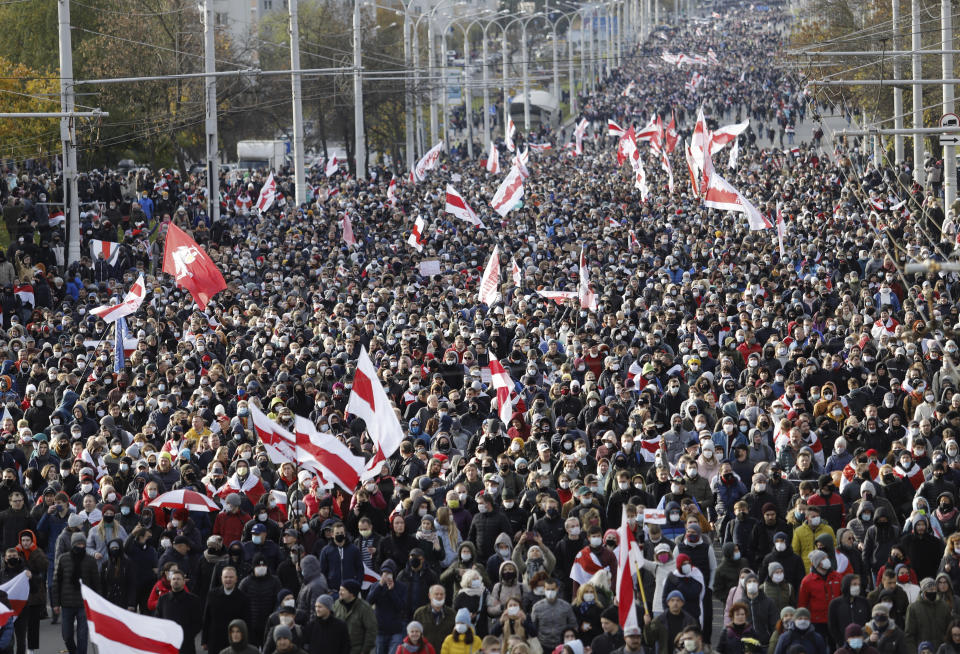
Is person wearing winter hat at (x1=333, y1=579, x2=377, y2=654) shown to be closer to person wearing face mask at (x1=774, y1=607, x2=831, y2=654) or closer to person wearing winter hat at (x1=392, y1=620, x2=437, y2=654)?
person wearing winter hat at (x1=392, y1=620, x2=437, y2=654)

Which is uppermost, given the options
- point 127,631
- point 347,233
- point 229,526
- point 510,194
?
point 510,194

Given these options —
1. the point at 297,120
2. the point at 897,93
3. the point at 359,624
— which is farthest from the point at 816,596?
the point at 297,120

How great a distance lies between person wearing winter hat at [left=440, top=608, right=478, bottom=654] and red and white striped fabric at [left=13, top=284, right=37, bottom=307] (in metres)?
16.9

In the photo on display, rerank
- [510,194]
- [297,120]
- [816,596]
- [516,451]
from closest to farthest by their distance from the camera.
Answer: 1. [816,596]
2. [516,451]
3. [510,194]
4. [297,120]

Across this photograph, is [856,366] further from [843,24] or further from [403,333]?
[843,24]

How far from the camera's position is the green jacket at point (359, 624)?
40.9 ft

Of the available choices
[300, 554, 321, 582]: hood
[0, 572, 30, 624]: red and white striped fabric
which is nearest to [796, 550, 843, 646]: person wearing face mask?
[300, 554, 321, 582]: hood

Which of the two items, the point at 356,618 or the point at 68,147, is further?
the point at 68,147

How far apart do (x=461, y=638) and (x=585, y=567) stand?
174cm

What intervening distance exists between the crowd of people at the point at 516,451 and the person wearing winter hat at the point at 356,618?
24 mm

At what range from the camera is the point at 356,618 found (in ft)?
41.0

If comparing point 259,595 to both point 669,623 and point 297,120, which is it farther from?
point 297,120

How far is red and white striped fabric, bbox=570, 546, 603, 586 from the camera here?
1338 cm

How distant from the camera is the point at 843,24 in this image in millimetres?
60594
